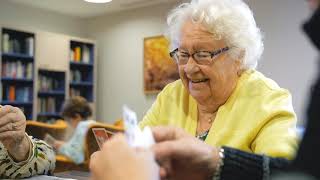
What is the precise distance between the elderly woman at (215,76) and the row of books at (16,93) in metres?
5.50

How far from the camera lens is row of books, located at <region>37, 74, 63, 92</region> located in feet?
23.7

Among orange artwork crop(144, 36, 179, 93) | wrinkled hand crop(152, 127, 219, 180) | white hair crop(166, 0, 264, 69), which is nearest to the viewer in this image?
wrinkled hand crop(152, 127, 219, 180)

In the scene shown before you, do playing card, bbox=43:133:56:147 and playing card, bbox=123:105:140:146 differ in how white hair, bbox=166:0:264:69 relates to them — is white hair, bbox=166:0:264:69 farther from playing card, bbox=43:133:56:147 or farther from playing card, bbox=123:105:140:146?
playing card, bbox=43:133:56:147

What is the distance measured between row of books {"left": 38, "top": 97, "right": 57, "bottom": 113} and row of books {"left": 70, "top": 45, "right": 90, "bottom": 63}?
0.82 meters

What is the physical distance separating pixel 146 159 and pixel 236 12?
1.15 meters

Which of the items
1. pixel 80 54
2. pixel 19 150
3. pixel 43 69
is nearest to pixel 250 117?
pixel 19 150

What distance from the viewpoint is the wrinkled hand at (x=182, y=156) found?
2.32 ft

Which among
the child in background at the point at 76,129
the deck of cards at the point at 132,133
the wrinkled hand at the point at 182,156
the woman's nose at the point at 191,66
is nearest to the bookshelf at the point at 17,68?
the child in background at the point at 76,129

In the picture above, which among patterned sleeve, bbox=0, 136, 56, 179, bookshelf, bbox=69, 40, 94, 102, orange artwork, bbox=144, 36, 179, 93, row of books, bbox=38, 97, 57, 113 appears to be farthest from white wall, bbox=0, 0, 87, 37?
patterned sleeve, bbox=0, 136, 56, 179

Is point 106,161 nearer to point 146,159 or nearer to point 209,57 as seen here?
point 146,159

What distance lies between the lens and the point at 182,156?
73 cm

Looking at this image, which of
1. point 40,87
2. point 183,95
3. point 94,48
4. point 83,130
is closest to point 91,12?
point 94,48

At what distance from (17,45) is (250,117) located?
19.7 ft

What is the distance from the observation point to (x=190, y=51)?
1.69 metres
